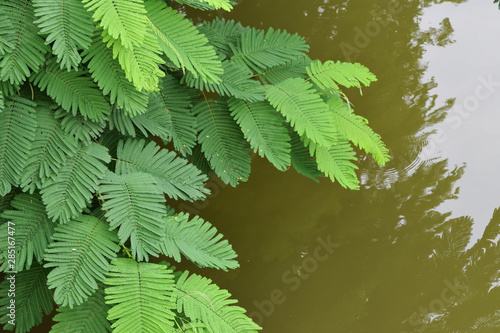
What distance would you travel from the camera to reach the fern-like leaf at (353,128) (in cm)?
198

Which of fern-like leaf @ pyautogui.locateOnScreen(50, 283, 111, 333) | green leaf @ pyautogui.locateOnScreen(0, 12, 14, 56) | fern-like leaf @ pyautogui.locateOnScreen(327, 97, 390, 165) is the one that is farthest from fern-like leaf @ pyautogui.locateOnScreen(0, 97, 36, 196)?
fern-like leaf @ pyautogui.locateOnScreen(327, 97, 390, 165)

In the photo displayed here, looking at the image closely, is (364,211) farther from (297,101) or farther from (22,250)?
(22,250)

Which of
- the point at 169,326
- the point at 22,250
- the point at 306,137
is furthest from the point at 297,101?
the point at 22,250

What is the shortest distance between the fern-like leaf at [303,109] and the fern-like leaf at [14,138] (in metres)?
0.79

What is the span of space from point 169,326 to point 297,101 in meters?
0.87

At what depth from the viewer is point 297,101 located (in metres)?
1.88

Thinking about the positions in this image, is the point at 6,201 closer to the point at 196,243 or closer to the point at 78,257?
the point at 78,257

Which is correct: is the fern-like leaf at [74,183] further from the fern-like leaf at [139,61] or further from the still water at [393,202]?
the still water at [393,202]

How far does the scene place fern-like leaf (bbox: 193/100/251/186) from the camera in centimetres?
194

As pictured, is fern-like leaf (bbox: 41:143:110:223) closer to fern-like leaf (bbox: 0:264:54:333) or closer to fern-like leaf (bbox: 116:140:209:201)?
fern-like leaf (bbox: 116:140:209:201)

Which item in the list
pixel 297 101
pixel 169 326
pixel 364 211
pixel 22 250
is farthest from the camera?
pixel 364 211

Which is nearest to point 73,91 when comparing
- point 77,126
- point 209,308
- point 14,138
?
point 77,126

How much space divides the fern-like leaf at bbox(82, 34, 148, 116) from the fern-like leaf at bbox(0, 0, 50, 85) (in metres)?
0.14

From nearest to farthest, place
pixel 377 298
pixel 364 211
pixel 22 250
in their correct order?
pixel 22 250
pixel 377 298
pixel 364 211
